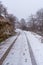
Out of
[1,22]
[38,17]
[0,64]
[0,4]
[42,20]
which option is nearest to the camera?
[0,64]

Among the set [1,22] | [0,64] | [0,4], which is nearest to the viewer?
[0,64]

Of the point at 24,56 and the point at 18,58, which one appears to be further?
the point at 24,56

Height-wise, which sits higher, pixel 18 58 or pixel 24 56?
pixel 18 58

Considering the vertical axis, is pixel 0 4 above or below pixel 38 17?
above

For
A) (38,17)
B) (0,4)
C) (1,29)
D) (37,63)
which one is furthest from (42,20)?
(37,63)

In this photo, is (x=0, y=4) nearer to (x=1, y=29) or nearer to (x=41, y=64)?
(x=1, y=29)

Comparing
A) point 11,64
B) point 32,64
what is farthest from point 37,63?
point 11,64

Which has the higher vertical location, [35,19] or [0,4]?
[0,4]

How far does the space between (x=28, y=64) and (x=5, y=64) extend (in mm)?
1122

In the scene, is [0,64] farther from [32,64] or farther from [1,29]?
[1,29]

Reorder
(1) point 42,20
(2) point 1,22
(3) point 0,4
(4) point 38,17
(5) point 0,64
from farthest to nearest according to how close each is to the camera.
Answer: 1. (4) point 38,17
2. (1) point 42,20
3. (3) point 0,4
4. (2) point 1,22
5. (5) point 0,64

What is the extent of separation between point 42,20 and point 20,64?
97.9 m

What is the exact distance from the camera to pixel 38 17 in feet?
384

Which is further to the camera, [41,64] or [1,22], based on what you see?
[1,22]
